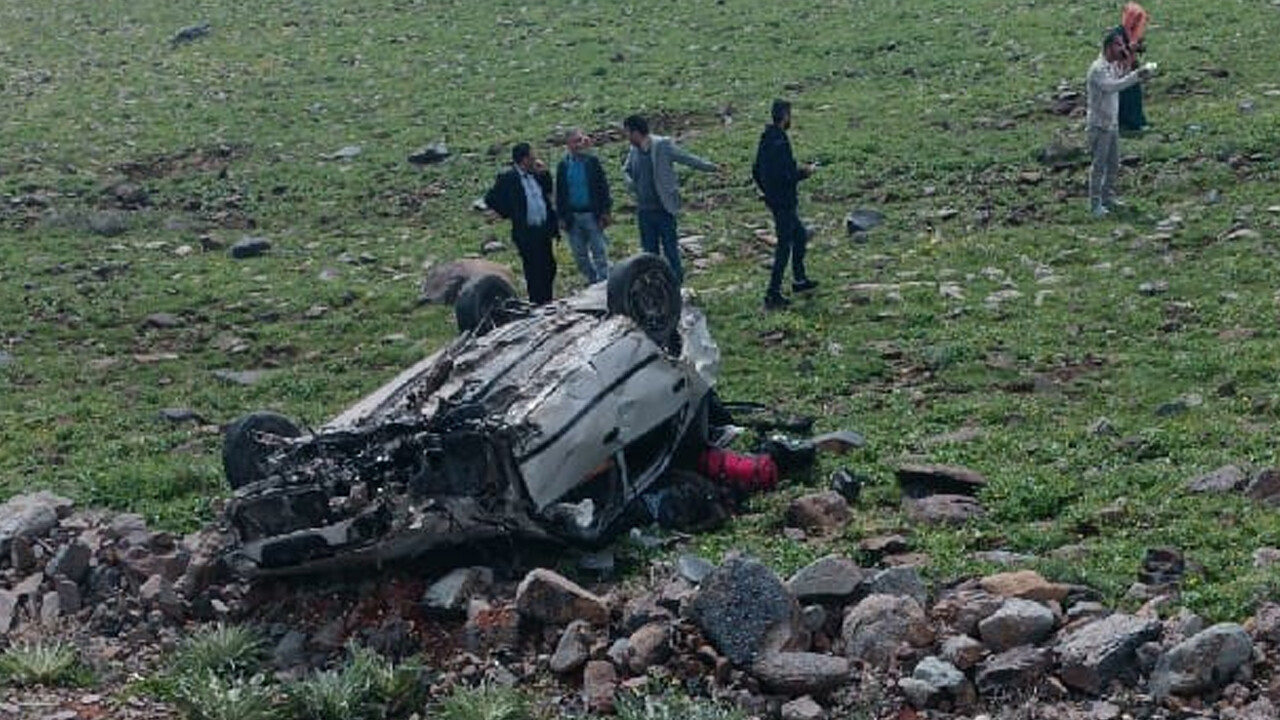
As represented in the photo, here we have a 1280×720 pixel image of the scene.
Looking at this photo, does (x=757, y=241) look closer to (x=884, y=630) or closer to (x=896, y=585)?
(x=896, y=585)

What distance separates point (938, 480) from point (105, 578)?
4.83 m

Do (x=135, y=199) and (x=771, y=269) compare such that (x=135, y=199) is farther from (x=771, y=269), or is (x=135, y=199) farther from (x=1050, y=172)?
(x=1050, y=172)

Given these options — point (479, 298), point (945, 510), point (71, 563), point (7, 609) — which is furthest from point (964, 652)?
point (479, 298)

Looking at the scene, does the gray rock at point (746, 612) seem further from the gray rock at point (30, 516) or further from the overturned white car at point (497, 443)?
the gray rock at point (30, 516)

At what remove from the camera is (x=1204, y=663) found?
8703 millimetres

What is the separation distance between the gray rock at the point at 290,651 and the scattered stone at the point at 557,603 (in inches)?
48.5

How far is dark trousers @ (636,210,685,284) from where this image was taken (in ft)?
58.3

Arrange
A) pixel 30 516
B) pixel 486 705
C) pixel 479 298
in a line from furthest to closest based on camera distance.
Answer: pixel 479 298, pixel 30 516, pixel 486 705

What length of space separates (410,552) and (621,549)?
124 centimetres

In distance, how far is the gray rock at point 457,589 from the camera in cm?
1074

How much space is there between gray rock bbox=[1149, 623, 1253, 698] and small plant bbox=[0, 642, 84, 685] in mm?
5466

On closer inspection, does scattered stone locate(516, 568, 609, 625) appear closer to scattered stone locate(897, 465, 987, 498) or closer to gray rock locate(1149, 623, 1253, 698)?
scattered stone locate(897, 465, 987, 498)

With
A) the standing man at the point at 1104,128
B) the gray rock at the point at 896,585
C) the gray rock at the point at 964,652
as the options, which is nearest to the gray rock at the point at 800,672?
the gray rock at the point at 964,652

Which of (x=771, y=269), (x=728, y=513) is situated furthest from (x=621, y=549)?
(x=771, y=269)
